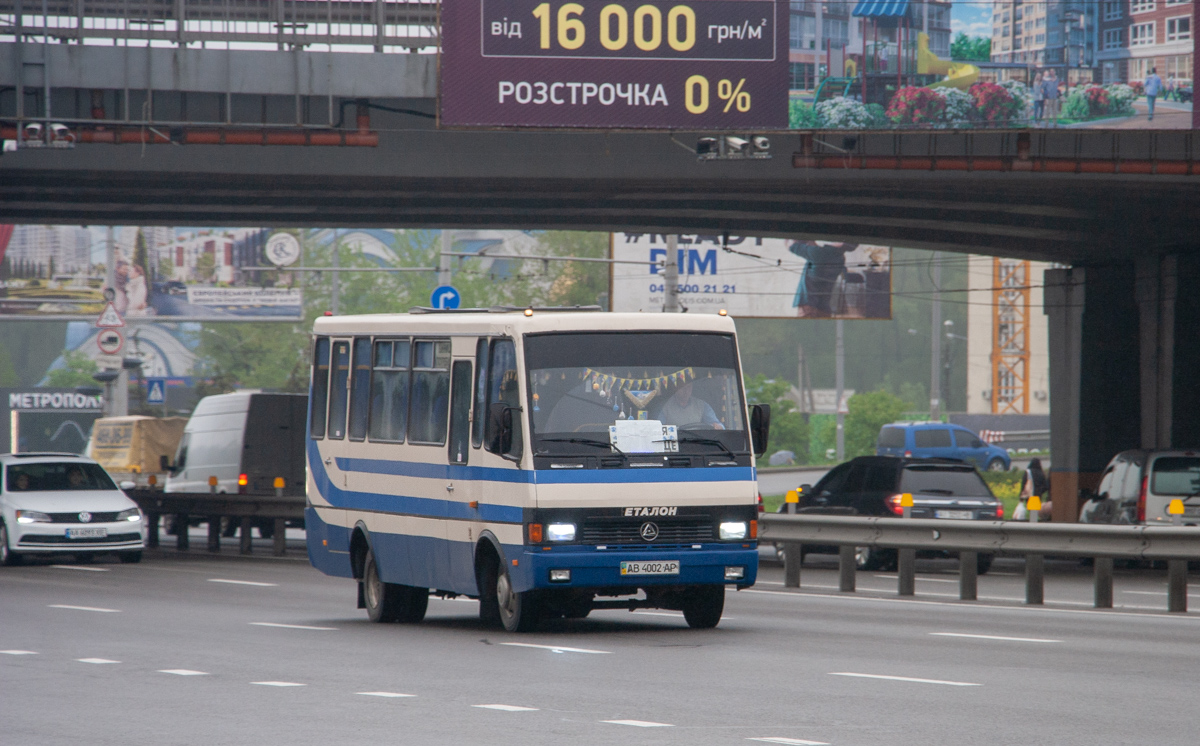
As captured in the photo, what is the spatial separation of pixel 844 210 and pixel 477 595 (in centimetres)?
1808

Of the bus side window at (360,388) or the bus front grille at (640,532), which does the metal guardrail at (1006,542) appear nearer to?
the bus front grille at (640,532)

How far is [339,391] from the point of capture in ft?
55.6

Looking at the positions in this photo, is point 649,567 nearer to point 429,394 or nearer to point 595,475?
point 595,475

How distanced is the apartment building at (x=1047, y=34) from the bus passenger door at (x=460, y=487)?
45.7ft

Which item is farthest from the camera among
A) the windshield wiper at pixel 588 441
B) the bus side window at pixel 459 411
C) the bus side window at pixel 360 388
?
the bus side window at pixel 360 388

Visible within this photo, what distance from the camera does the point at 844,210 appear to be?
3150cm

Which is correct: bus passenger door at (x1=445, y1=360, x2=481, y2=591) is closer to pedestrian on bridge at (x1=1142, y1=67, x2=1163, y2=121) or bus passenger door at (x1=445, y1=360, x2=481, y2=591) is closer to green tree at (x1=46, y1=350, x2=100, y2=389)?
pedestrian on bridge at (x1=1142, y1=67, x2=1163, y2=121)

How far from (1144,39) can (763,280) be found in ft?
67.5

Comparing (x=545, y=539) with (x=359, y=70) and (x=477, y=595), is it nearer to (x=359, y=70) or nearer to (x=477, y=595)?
(x=477, y=595)

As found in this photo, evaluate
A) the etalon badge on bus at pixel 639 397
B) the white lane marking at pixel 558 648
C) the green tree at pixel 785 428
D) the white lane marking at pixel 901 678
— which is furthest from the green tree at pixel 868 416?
the white lane marking at pixel 901 678

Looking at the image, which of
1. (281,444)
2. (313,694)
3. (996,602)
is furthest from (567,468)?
(281,444)

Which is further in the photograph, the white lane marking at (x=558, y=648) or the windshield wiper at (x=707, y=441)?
the windshield wiper at (x=707, y=441)

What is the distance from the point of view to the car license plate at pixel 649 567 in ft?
45.6

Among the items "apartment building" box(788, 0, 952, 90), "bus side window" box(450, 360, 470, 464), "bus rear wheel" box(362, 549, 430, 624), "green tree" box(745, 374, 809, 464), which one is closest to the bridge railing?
"apartment building" box(788, 0, 952, 90)
